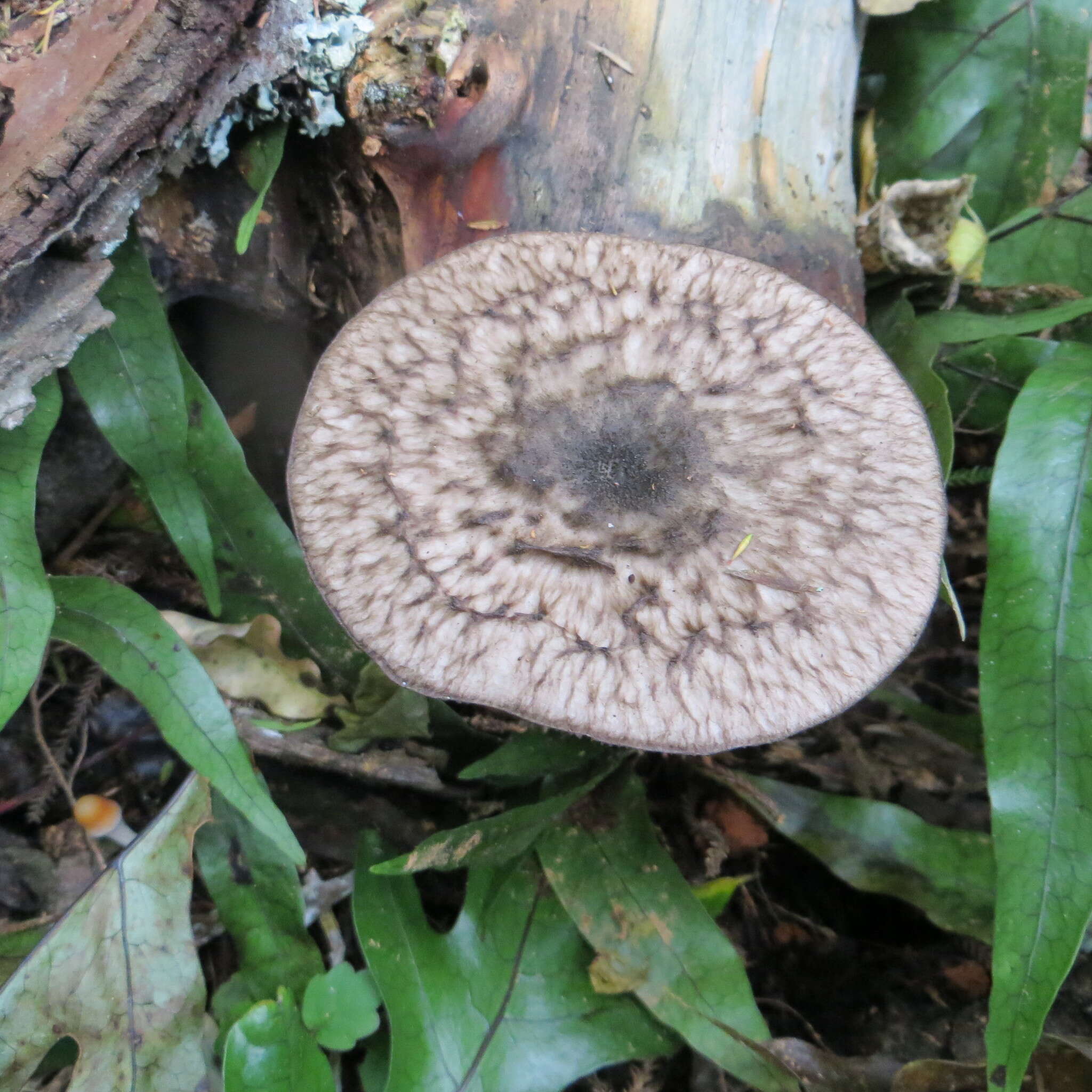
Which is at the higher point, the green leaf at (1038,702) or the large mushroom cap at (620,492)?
the large mushroom cap at (620,492)

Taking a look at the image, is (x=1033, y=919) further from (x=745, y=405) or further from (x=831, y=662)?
(x=745, y=405)

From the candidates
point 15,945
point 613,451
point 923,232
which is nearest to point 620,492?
point 613,451

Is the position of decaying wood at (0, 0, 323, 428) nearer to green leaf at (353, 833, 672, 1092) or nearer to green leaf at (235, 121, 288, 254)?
green leaf at (235, 121, 288, 254)

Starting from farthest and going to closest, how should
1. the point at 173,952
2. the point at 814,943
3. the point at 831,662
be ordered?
the point at 814,943, the point at 173,952, the point at 831,662

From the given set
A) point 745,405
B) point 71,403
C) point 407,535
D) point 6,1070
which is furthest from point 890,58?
point 6,1070

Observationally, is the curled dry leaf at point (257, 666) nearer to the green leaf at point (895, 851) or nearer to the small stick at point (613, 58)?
the green leaf at point (895, 851)

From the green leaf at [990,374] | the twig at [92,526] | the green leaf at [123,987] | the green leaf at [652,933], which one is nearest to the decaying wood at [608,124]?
the green leaf at [990,374]

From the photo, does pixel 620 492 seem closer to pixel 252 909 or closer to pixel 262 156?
pixel 262 156
